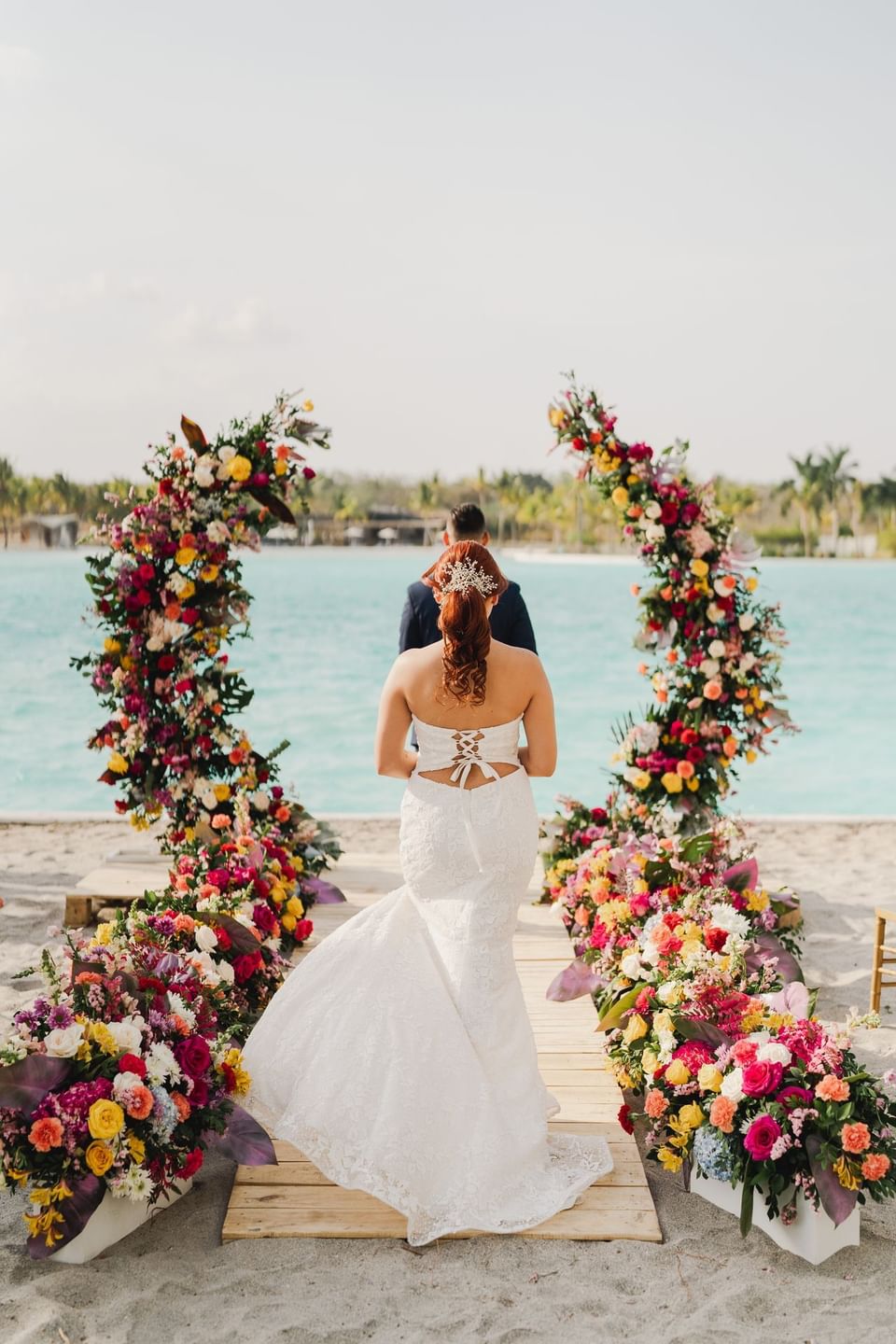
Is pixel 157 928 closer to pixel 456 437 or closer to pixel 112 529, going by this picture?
pixel 112 529

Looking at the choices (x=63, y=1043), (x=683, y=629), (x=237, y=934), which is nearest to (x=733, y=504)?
(x=683, y=629)

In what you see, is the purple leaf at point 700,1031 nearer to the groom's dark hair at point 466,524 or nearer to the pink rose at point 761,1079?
the pink rose at point 761,1079

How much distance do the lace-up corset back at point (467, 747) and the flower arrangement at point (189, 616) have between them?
266 cm

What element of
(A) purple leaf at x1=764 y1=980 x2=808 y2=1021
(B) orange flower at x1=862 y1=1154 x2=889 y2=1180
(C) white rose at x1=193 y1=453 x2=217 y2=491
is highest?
(C) white rose at x1=193 y1=453 x2=217 y2=491

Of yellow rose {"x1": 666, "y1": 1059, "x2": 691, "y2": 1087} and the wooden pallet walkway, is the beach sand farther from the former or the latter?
yellow rose {"x1": 666, "y1": 1059, "x2": 691, "y2": 1087}

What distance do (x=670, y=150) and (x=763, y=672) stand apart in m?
37.7

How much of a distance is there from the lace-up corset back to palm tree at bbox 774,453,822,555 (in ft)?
218

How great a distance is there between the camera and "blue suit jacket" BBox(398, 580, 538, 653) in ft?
17.4

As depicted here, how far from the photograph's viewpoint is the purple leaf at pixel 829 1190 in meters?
3.26

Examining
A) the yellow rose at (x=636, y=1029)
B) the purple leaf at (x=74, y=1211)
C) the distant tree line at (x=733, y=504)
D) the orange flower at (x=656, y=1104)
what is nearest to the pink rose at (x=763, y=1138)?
the orange flower at (x=656, y=1104)

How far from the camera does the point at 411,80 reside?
25594 mm

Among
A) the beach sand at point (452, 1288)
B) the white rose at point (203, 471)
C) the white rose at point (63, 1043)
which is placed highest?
the white rose at point (203, 471)

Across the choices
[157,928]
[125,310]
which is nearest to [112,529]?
[157,928]

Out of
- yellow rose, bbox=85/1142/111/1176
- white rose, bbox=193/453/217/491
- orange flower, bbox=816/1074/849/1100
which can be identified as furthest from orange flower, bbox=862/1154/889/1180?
white rose, bbox=193/453/217/491
